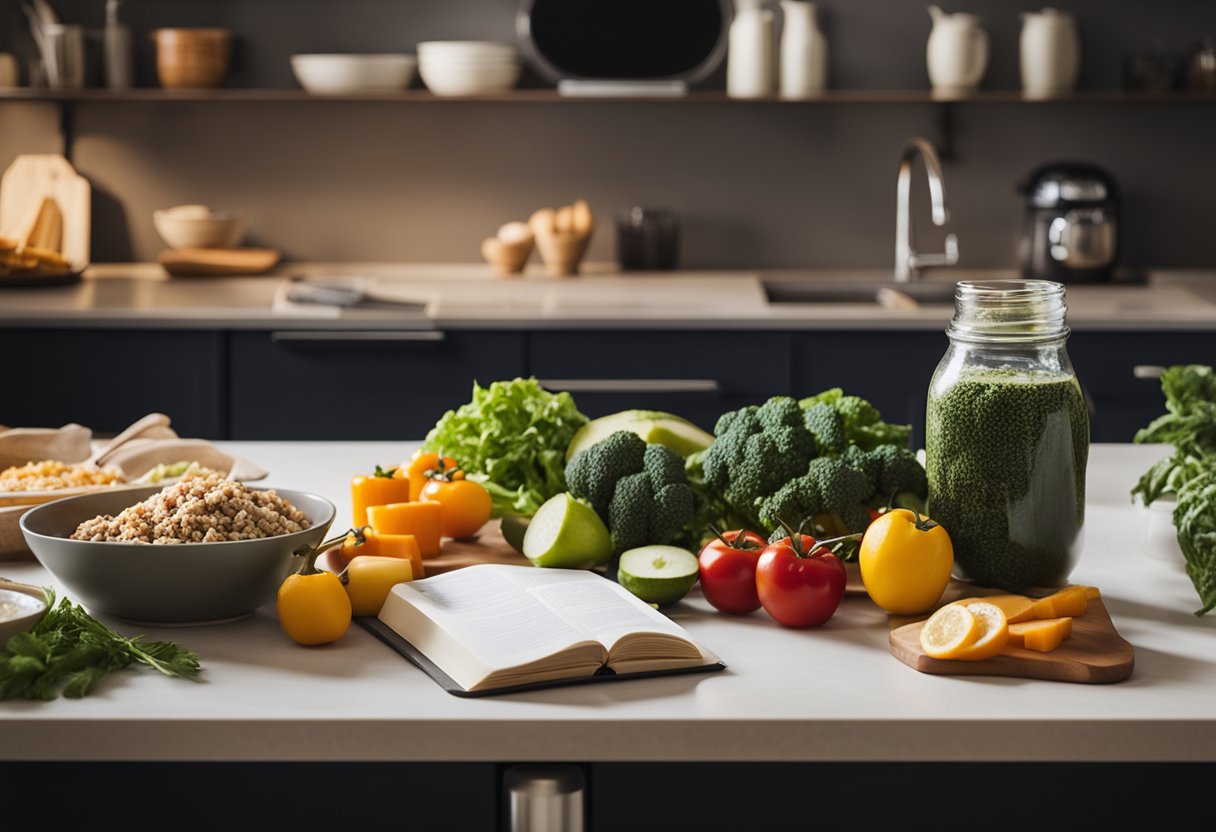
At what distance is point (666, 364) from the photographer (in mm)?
3604

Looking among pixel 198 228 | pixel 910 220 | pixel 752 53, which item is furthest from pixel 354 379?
pixel 910 220

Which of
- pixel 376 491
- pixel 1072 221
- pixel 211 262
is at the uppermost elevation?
pixel 1072 221

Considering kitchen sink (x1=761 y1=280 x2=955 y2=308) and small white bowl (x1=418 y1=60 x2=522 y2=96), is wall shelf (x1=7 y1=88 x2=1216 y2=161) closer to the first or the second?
small white bowl (x1=418 y1=60 x2=522 y2=96)

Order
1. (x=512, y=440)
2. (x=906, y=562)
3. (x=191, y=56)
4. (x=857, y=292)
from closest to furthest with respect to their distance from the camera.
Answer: (x=906, y=562), (x=512, y=440), (x=191, y=56), (x=857, y=292)

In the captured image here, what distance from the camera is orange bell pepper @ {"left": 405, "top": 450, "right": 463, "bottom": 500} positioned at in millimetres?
1787

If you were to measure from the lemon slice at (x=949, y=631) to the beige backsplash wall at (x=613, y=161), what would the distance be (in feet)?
10.3

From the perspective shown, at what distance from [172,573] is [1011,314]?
2.82 feet

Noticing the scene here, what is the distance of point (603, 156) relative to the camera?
437 cm

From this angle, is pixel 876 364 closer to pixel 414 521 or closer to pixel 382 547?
pixel 414 521

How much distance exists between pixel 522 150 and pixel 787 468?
2914 mm

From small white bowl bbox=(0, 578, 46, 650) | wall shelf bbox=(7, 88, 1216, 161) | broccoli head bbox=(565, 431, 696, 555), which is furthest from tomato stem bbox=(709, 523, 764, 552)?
wall shelf bbox=(7, 88, 1216, 161)

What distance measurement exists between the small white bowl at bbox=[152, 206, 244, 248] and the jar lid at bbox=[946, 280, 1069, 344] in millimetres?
3119

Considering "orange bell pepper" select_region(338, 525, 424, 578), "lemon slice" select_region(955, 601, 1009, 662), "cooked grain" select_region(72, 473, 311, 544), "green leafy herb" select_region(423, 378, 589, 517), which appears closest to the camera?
"lemon slice" select_region(955, 601, 1009, 662)
